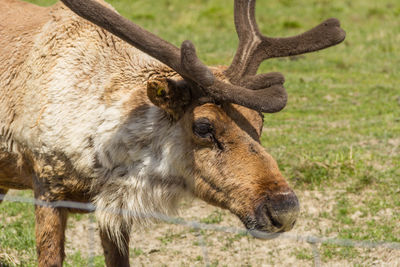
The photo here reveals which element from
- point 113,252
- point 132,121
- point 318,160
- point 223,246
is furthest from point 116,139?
point 318,160

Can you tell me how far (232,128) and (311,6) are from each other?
12274mm

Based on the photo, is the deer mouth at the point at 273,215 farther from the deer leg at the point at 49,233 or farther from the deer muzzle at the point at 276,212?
the deer leg at the point at 49,233

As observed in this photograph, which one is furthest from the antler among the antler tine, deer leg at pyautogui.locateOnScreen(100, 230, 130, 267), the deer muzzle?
deer leg at pyautogui.locateOnScreen(100, 230, 130, 267)

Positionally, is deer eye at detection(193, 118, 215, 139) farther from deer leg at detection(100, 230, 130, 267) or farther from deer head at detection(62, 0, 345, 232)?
deer leg at detection(100, 230, 130, 267)

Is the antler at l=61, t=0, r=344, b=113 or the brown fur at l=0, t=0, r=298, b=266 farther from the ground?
the antler at l=61, t=0, r=344, b=113

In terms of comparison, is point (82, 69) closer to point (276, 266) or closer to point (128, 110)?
point (128, 110)

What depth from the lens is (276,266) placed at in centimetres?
529

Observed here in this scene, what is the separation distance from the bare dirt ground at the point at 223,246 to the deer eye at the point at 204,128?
1650 mm

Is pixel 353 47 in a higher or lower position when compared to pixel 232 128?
lower

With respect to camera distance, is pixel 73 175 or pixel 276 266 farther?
pixel 276 266

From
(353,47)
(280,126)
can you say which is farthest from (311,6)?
(280,126)

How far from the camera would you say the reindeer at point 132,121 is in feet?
12.1

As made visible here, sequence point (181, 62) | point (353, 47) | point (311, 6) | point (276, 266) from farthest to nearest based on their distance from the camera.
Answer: point (311, 6)
point (353, 47)
point (276, 266)
point (181, 62)

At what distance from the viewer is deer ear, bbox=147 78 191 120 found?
12.5 ft
